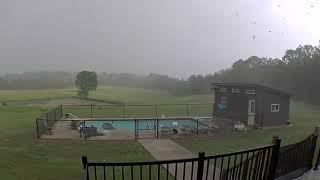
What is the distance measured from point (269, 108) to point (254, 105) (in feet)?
3.61

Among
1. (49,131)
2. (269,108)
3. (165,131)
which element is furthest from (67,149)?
(269,108)

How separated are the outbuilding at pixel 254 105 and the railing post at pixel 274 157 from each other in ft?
64.2

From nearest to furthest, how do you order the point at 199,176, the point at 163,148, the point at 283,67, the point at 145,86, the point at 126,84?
the point at 199,176
the point at 163,148
the point at 283,67
the point at 145,86
the point at 126,84

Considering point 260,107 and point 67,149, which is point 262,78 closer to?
point 260,107

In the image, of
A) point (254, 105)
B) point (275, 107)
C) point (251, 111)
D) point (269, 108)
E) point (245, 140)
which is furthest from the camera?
point (275, 107)

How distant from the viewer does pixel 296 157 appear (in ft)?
25.6

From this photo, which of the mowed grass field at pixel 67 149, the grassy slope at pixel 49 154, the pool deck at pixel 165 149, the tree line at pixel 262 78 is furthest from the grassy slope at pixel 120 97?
the grassy slope at pixel 49 154

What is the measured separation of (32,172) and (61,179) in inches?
60.1

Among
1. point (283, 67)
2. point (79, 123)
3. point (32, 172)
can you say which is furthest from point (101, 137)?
point (283, 67)

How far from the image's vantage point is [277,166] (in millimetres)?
6988

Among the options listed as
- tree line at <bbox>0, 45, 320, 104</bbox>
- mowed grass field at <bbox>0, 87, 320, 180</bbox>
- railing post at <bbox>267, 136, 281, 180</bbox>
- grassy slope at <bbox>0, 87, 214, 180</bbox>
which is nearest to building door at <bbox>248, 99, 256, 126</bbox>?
mowed grass field at <bbox>0, 87, 320, 180</bbox>

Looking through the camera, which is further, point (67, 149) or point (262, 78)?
point (262, 78)

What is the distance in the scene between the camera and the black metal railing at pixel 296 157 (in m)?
7.28

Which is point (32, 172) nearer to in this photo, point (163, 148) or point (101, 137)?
point (163, 148)
